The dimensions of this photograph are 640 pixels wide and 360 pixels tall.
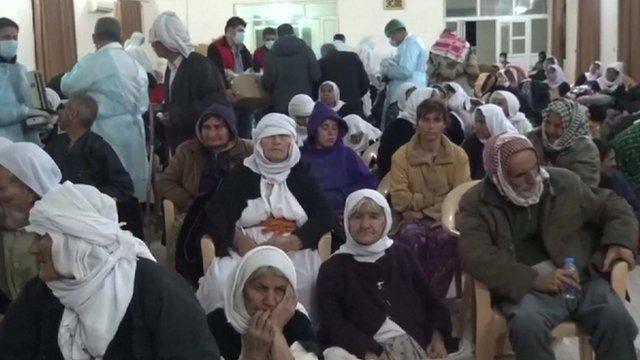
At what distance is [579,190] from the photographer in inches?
128

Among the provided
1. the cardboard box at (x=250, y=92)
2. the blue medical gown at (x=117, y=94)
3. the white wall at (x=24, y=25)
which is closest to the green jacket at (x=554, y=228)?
the blue medical gown at (x=117, y=94)

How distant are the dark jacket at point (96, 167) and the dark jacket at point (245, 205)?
0.54 meters

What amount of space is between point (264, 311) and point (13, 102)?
3038mm

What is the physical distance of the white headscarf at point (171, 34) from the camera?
16.5 feet

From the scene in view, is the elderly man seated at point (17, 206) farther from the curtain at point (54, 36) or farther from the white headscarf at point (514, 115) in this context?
the curtain at point (54, 36)

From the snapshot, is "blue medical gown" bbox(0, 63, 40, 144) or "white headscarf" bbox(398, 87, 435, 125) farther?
"white headscarf" bbox(398, 87, 435, 125)

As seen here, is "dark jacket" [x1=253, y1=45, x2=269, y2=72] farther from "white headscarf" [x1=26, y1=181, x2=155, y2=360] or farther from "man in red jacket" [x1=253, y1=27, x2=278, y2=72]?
"white headscarf" [x1=26, y1=181, x2=155, y2=360]

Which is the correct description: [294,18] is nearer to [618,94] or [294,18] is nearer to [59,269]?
[618,94]

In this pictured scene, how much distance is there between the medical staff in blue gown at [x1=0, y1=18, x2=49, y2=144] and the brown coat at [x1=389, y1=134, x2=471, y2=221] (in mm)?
2246

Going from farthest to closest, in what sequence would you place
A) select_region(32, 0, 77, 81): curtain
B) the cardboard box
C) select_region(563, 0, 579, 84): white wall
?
select_region(563, 0, 579, 84): white wall < select_region(32, 0, 77, 81): curtain < the cardboard box

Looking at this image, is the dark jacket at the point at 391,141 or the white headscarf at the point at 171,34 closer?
the white headscarf at the point at 171,34

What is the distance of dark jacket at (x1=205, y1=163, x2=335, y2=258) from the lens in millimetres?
3818

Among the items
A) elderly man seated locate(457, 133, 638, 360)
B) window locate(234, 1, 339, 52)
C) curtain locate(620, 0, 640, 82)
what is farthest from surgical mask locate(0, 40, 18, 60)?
window locate(234, 1, 339, 52)

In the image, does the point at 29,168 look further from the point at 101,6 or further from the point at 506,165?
the point at 101,6
